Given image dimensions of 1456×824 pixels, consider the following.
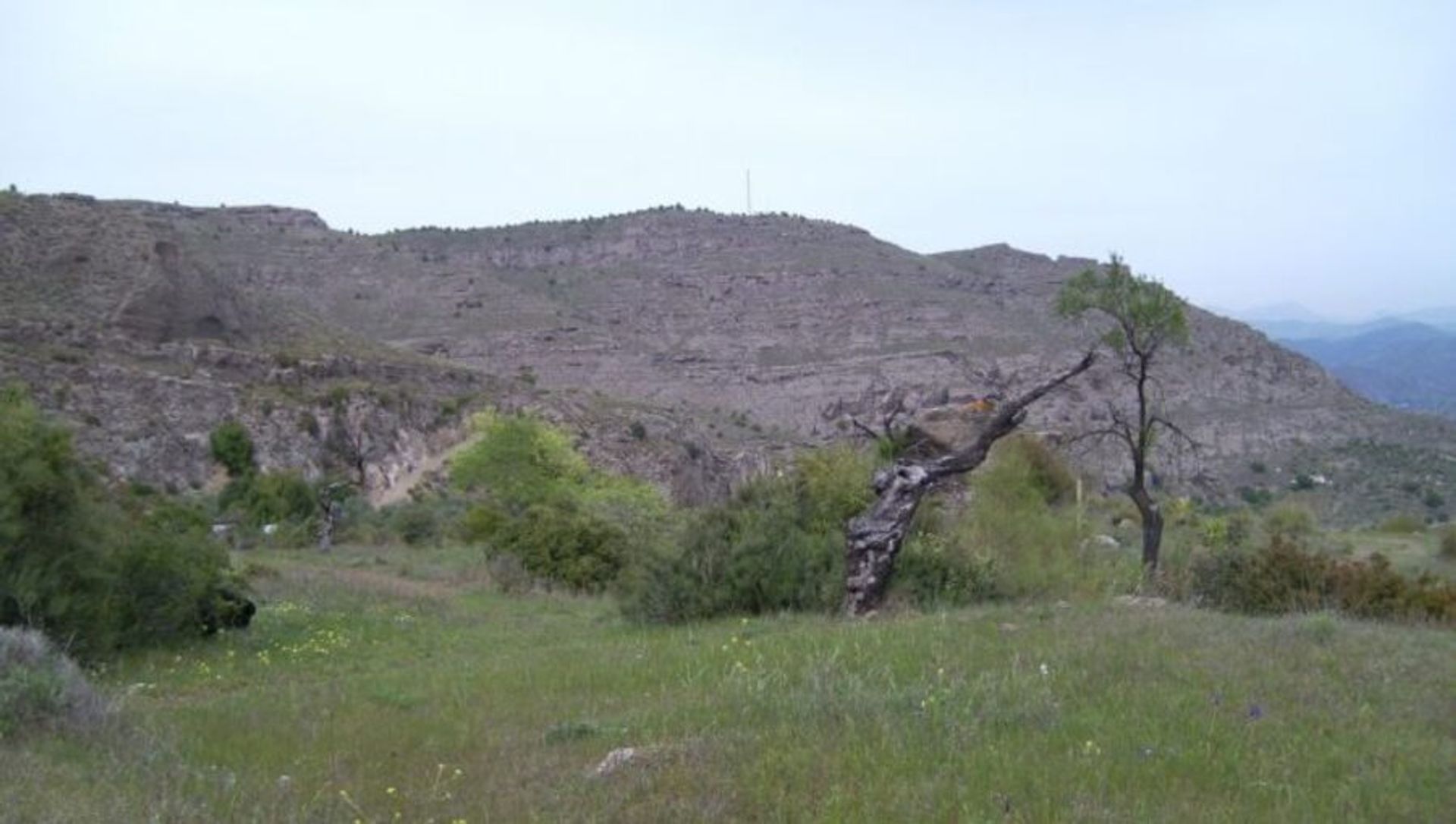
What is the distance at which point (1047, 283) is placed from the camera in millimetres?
76312

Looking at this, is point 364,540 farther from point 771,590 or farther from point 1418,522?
point 1418,522

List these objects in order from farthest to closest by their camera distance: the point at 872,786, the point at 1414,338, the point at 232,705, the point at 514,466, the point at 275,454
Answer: the point at 1414,338 < the point at 275,454 < the point at 514,466 < the point at 232,705 < the point at 872,786

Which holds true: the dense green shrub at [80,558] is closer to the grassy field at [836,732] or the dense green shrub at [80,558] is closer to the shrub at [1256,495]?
the grassy field at [836,732]

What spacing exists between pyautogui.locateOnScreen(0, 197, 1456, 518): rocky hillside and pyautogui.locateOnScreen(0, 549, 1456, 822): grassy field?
29848mm

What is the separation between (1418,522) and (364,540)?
29.1 meters

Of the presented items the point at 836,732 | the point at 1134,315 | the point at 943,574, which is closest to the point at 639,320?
the point at 1134,315

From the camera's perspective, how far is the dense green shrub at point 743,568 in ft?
47.8

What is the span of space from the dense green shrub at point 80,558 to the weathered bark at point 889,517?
707cm

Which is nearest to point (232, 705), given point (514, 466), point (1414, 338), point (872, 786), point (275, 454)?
point (872, 786)

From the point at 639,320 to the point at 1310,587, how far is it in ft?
213

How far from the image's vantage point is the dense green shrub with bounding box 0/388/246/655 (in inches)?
469

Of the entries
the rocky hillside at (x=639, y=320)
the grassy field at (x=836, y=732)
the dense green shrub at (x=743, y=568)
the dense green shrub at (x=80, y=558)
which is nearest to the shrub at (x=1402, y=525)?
the rocky hillside at (x=639, y=320)

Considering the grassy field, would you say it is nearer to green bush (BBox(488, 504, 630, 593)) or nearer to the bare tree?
the bare tree

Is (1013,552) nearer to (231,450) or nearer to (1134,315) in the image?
(1134,315)
